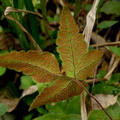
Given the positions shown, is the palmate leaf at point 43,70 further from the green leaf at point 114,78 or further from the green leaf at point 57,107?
the green leaf at point 114,78

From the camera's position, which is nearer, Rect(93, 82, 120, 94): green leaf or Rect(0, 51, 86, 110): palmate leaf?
Rect(0, 51, 86, 110): palmate leaf

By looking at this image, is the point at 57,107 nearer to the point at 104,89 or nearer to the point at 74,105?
the point at 74,105

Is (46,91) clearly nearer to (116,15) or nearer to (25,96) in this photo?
(25,96)

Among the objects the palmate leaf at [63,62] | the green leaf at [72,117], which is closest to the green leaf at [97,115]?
the green leaf at [72,117]

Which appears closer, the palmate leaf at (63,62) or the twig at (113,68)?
the palmate leaf at (63,62)

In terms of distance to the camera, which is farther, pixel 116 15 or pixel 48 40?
pixel 116 15

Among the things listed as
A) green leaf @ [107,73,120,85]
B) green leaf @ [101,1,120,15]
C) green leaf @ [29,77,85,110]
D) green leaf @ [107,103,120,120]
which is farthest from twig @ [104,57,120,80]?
green leaf @ [29,77,85,110]

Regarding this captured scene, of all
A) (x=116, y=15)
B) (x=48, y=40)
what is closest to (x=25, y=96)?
(x=48, y=40)

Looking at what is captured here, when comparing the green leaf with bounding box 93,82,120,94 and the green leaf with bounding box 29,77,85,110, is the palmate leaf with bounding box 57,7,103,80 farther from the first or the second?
Answer: the green leaf with bounding box 93,82,120,94
